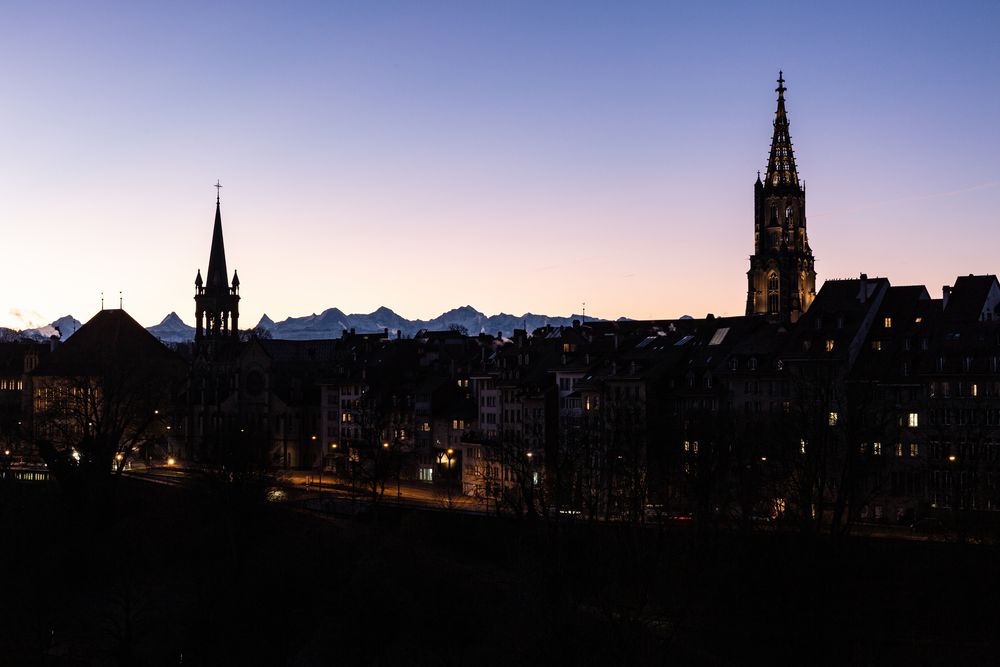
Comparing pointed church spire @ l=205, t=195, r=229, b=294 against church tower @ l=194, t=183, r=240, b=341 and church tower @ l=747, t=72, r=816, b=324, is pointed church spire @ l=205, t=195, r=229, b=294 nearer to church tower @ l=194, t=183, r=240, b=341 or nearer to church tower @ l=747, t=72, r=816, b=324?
church tower @ l=194, t=183, r=240, b=341

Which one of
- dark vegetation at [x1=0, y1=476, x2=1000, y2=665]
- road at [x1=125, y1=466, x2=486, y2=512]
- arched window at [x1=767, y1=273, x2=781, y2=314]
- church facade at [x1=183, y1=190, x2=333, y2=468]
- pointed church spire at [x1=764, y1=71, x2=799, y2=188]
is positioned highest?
pointed church spire at [x1=764, y1=71, x2=799, y2=188]

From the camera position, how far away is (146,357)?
14662cm

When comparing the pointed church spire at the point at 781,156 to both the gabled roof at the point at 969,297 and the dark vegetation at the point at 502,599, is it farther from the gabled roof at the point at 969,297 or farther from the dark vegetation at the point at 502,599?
the dark vegetation at the point at 502,599

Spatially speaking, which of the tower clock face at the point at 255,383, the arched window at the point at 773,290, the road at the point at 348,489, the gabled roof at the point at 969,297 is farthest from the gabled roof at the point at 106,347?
the arched window at the point at 773,290

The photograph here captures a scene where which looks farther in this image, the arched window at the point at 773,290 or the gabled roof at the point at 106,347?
the arched window at the point at 773,290

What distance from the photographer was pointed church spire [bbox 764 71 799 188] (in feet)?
588

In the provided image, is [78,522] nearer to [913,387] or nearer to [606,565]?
[606,565]

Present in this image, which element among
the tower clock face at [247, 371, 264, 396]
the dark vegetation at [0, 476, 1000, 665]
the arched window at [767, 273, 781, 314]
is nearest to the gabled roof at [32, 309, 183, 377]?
the tower clock face at [247, 371, 264, 396]

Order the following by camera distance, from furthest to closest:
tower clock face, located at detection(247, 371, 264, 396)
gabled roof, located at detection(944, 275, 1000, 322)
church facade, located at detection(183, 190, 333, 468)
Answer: tower clock face, located at detection(247, 371, 264, 396), church facade, located at detection(183, 190, 333, 468), gabled roof, located at detection(944, 275, 1000, 322)

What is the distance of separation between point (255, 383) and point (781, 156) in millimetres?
80218

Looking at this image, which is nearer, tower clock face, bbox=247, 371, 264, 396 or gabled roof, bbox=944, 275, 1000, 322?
gabled roof, bbox=944, 275, 1000, 322

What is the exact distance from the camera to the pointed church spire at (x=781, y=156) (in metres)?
179

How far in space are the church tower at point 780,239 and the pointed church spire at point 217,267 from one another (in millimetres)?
68591

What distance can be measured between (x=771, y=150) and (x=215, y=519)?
388 ft
